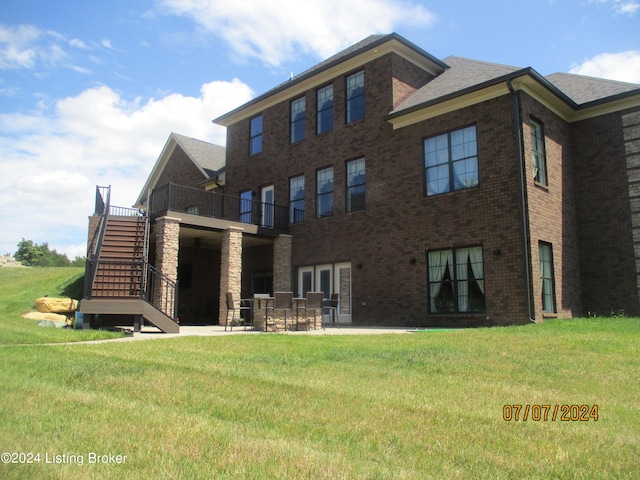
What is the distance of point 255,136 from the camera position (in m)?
21.9

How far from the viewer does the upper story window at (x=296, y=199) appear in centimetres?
1944

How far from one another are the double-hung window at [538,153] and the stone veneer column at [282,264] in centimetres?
890

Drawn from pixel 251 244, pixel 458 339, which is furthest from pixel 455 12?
pixel 251 244

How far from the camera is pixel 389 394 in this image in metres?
4.98

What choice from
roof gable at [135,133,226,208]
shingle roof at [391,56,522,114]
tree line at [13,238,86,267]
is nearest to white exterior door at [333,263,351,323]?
shingle roof at [391,56,522,114]

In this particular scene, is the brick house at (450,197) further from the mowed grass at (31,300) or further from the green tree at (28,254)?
the green tree at (28,254)

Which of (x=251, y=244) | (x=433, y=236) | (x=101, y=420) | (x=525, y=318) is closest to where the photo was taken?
(x=101, y=420)

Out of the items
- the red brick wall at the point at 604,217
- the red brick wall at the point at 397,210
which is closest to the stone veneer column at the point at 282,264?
the red brick wall at the point at 397,210

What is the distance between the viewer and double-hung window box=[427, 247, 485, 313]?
554 inches

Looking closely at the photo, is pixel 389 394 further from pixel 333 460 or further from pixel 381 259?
pixel 381 259

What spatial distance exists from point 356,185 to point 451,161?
3.58 meters

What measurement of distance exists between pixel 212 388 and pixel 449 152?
1165 centimetres

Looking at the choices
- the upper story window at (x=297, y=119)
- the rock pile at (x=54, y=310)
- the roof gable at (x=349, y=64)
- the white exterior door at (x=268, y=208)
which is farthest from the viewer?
the white exterior door at (x=268, y=208)
